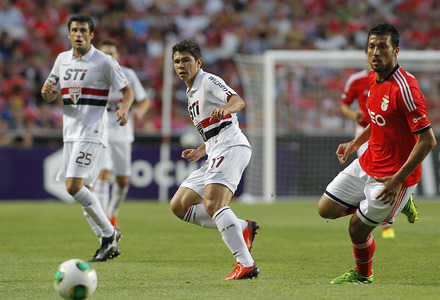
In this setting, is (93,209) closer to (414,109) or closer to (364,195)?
(364,195)

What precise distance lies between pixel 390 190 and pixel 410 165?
25 cm

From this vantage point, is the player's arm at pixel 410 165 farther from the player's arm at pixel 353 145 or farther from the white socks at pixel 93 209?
the white socks at pixel 93 209

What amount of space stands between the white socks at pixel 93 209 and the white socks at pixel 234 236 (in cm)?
208

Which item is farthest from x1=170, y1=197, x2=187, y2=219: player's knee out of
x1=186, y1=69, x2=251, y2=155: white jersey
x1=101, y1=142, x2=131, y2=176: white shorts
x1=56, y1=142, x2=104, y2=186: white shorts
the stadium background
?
the stadium background

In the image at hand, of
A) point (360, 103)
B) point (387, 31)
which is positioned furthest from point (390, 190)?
point (360, 103)

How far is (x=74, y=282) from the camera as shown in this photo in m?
5.08

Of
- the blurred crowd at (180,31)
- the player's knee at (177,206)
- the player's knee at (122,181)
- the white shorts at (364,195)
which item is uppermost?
the blurred crowd at (180,31)

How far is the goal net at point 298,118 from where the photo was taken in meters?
16.9

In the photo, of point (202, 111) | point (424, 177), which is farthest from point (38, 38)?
point (202, 111)

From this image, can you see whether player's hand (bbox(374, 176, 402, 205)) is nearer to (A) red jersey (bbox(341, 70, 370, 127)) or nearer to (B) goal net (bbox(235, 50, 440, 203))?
(A) red jersey (bbox(341, 70, 370, 127))

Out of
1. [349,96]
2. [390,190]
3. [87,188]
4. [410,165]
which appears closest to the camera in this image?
[410,165]

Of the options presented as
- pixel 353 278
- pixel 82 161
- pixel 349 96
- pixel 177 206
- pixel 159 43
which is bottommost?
pixel 353 278

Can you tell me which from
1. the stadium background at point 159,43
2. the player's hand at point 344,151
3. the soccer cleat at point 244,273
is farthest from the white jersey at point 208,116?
the stadium background at point 159,43

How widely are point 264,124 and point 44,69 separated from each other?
20.5ft
